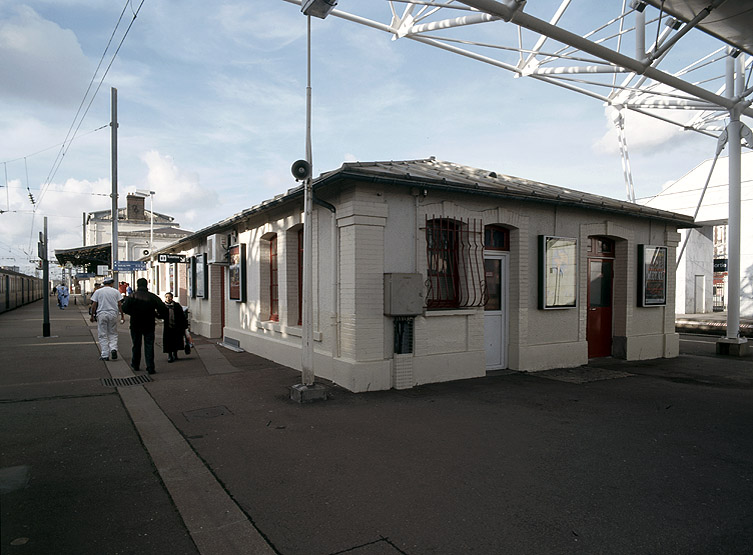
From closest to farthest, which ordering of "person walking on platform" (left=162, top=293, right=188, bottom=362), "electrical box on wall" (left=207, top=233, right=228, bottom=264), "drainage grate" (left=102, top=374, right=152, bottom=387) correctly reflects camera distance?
"drainage grate" (left=102, top=374, right=152, bottom=387) < "person walking on platform" (left=162, top=293, right=188, bottom=362) < "electrical box on wall" (left=207, top=233, right=228, bottom=264)

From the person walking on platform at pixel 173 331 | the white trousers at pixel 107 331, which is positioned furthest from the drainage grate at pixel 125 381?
the white trousers at pixel 107 331

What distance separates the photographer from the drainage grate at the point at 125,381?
26.8 feet

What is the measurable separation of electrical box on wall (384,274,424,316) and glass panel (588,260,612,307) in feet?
17.3

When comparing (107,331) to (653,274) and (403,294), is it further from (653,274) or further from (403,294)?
(653,274)

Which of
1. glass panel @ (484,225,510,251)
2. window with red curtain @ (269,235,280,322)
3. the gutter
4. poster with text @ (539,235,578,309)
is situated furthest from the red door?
window with red curtain @ (269,235,280,322)

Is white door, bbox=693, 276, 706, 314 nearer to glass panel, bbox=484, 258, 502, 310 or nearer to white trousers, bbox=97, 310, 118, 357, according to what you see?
glass panel, bbox=484, 258, 502, 310

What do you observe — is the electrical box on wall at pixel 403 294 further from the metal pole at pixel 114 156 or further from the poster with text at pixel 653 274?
the metal pole at pixel 114 156

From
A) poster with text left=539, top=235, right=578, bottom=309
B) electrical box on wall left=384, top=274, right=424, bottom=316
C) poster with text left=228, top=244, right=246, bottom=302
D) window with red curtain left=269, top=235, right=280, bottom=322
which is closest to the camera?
electrical box on wall left=384, top=274, right=424, bottom=316

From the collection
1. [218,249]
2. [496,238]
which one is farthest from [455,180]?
[218,249]

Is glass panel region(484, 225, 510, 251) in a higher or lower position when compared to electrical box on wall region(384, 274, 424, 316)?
higher

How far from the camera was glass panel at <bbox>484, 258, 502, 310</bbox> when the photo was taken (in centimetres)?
933

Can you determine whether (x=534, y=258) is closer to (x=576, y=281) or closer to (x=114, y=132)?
(x=576, y=281)

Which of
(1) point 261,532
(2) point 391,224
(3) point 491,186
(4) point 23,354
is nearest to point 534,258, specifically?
(3) point 491,186

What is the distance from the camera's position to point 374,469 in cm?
461
